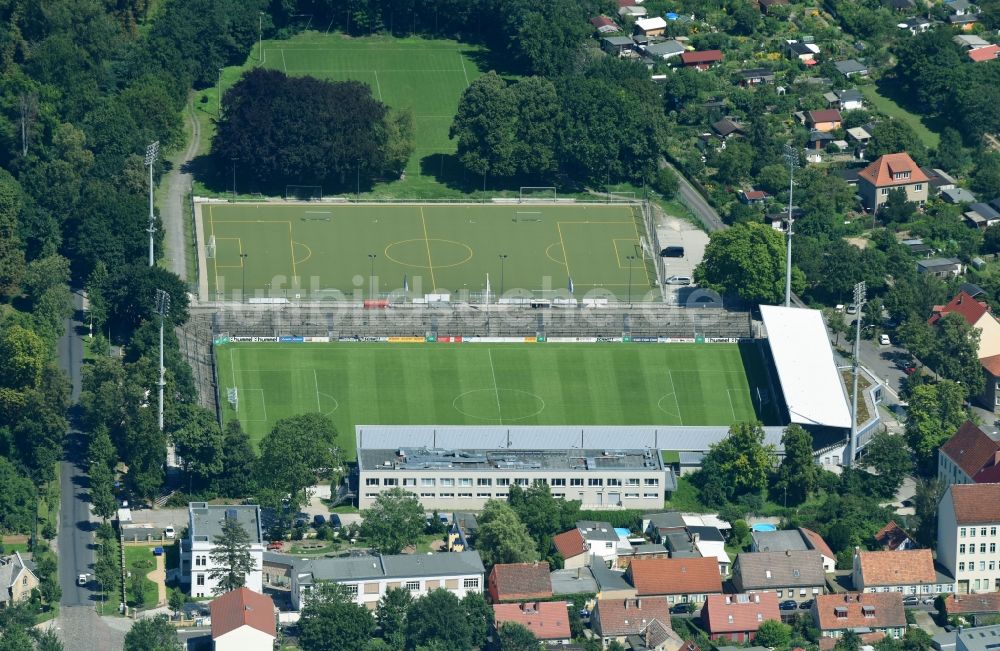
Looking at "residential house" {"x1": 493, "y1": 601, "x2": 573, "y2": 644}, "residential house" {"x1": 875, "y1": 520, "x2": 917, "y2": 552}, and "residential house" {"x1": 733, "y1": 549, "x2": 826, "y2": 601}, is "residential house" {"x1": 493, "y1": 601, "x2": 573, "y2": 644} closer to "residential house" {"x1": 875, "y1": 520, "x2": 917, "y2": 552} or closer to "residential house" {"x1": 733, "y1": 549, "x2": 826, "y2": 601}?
"residential house" {"x1": 733, "y1": 549, "x2": 826, "y2": 601}

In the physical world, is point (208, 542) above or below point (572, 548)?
above

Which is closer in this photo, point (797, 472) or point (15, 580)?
point (15, 580)

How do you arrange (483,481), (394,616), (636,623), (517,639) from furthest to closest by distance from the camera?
(483,481) < (636,623) < (394,616) < (517,639)

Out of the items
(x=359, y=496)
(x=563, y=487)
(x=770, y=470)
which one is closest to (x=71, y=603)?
(x=359, y=496)

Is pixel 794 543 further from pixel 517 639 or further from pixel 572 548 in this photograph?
pixel 517 639

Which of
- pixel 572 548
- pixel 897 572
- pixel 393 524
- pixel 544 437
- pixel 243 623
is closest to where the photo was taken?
pixel 243 623

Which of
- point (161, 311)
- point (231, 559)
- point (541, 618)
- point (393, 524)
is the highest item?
point (161, 311)

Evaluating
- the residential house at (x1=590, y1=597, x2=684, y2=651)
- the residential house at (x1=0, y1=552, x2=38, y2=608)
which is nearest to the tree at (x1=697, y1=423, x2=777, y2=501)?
the residential house at (x1=590, y1=597, x2=684, y2=651)

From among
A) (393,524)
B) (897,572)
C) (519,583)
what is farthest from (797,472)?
(393,524)

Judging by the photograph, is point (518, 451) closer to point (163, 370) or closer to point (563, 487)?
point (563, 487)
